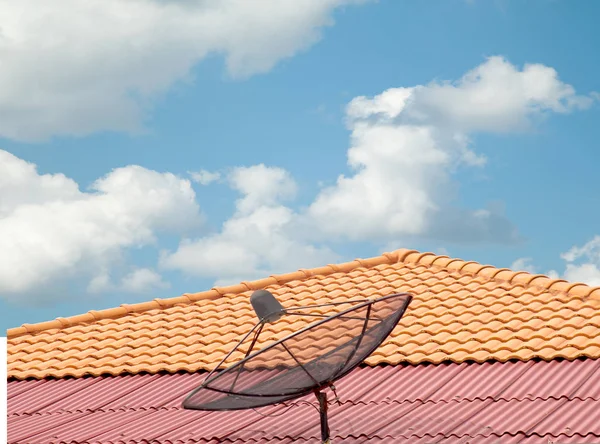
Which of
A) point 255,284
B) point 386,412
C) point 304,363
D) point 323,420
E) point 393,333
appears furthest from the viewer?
point 255,284

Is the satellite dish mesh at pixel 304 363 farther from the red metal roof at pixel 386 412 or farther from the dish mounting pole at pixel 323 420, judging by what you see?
the red metal roof at pixel 386 412

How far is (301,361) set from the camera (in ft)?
32.0

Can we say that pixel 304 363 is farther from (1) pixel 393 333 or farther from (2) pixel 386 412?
(1) pixel 393 333

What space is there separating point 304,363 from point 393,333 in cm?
478

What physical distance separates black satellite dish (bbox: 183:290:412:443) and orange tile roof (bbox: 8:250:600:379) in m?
3.47

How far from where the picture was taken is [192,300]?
18312 millimetres

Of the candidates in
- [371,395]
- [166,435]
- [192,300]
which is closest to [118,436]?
[166,435]

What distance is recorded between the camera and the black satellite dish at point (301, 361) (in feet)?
31.0

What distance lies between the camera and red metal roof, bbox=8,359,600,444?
1050 centimetres

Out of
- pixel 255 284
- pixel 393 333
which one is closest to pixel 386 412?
pixel 393 333

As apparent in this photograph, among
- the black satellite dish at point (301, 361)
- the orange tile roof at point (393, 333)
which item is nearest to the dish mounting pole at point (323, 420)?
the black satellite dish at point (301, 361)

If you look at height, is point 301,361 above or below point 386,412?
above

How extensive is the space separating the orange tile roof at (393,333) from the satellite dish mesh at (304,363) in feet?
11.3

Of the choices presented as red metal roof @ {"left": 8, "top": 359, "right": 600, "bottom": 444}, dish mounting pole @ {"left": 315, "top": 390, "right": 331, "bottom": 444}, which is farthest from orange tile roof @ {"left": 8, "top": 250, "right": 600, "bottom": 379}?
dish mounting pole @ {"left": 315, "top": 390, "right": 331, "bottom": 444}
